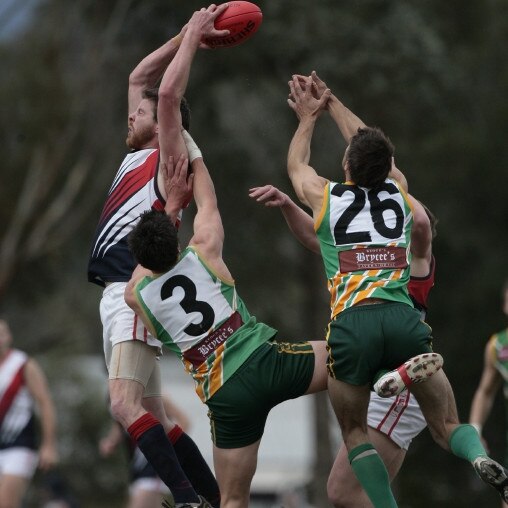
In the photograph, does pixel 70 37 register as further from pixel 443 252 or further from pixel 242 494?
pixel 242 494

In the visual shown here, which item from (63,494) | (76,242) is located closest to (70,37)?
(76,242)

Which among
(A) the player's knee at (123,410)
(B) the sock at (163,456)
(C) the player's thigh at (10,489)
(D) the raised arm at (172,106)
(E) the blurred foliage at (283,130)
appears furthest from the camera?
(E) the blurred foliage at (283,130)

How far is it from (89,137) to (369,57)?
7026 millimetres

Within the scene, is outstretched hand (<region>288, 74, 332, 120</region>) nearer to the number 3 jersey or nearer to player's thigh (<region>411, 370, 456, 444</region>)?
the number 3 jersey

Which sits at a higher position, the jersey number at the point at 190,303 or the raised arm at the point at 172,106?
the raised arm at the point at 172,106

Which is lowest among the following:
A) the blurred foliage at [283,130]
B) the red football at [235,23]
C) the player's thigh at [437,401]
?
the blurred foliage at [283,130]

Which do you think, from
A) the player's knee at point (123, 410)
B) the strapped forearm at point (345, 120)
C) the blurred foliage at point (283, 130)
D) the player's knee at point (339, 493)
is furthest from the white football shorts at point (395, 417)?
the blurred foliage at point (283, 130)

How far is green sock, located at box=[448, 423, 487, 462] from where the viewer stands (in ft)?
24.7

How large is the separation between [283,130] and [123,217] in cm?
1670

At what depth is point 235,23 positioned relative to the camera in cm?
858

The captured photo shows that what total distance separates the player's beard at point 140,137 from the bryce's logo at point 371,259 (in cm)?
181

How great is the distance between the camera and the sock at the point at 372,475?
7652mm

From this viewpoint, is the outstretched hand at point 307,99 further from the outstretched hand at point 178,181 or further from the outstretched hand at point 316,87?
the outstretched hand at point 178,181

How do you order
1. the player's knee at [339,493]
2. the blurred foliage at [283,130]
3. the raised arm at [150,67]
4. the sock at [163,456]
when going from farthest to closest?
1. the blurred foliage at [283,130]
2. the raised arm at [150,67]
3. the player's knee at [339,493]
4. the sock at [163,456]
